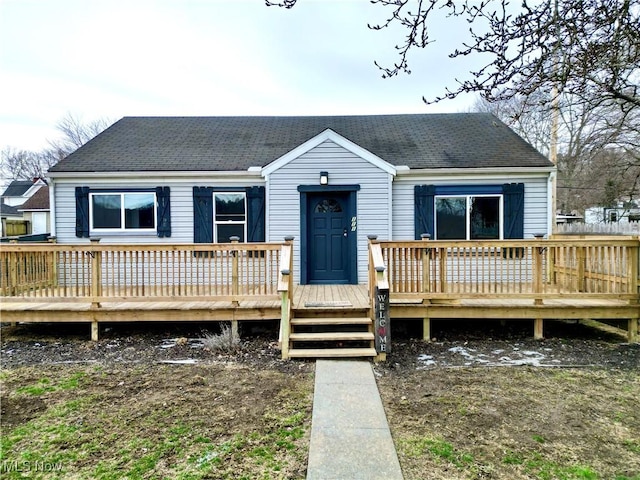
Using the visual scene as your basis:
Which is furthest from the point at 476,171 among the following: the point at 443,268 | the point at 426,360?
the point at 426,360

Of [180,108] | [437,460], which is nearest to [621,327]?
[437,460]

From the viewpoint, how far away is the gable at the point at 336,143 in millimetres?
7588

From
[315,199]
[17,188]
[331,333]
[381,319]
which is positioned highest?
[17,188]

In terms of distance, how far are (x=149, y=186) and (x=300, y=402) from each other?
20.0ft

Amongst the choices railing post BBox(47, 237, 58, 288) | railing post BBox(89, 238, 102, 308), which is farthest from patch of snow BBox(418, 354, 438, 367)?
railing post BBox(47, 237, 58, 288)

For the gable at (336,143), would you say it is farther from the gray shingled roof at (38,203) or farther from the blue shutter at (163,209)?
the gray shingled roof at (38,203)

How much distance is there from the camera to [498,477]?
8.52 ft

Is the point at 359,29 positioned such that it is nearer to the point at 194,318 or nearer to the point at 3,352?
the point at 194,318

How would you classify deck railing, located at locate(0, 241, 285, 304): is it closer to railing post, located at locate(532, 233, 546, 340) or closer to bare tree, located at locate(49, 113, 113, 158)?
railing post, located at locate(532, 233, 546, 340)

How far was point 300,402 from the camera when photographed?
3787 mm

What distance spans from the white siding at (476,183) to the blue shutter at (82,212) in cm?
645

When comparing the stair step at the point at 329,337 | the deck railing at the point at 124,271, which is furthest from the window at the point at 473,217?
the deck railing at the point at 124,271

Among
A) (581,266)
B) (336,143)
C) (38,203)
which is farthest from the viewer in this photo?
(38,203)

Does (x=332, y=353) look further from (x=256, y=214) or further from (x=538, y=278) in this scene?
(x=256, y=214)
